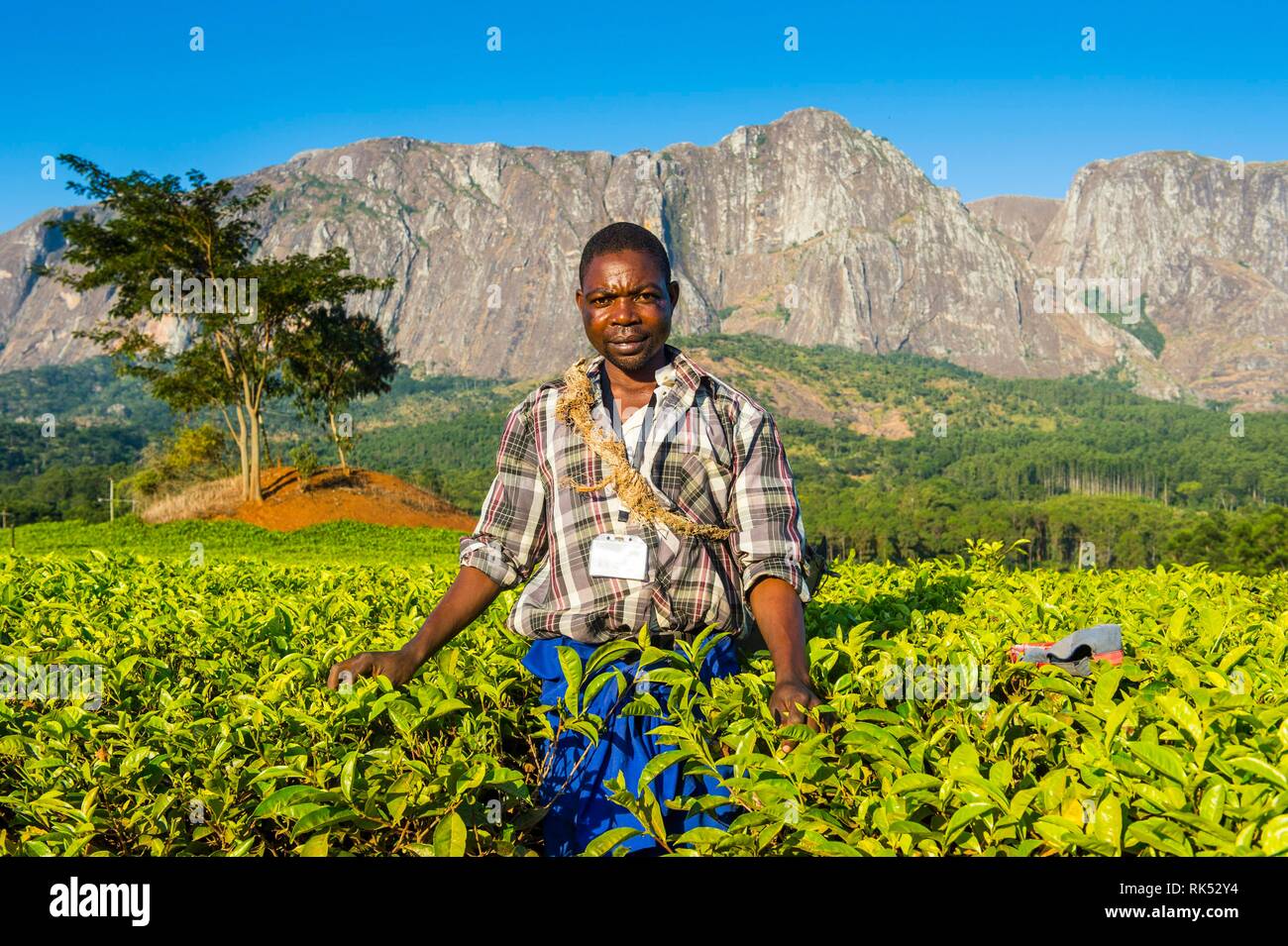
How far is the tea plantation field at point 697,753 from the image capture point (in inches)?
59.7

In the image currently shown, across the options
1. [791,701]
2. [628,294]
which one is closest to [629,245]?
[628,294]

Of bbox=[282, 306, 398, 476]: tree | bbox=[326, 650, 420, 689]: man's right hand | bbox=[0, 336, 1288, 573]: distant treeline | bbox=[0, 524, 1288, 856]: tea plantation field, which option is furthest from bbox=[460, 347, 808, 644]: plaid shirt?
bbox=[282, 306, 398, 476]: tree

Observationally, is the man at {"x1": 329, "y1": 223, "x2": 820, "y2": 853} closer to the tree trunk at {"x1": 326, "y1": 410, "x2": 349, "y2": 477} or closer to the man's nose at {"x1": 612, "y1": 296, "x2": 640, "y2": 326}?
the man's nose at {"x1": 612, "y1": 296, "x2": 640, "y2": 326}

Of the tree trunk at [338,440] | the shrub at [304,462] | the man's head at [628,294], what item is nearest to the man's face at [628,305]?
the man's head at [628,294]

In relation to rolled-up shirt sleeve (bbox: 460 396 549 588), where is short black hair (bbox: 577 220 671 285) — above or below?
above

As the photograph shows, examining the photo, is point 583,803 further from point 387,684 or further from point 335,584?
point 335,584

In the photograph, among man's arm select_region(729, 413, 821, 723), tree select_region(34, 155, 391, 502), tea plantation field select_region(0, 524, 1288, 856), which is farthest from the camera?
tree select_region(34, 155, 391, 502)

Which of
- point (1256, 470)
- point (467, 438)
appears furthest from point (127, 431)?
point (1256, 470)

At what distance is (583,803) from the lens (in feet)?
6.40

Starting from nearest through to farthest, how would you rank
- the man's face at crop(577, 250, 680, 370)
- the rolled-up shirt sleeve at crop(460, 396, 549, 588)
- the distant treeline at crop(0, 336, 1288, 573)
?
the man's face at crop(577, 250, 680, 370)
the rolled-up shirt sleeve at crop(460, 396, 549, 588)
the distant treeline at crop(0, 336, 1288, 573)

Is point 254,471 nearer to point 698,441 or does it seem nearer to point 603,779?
point 698,441

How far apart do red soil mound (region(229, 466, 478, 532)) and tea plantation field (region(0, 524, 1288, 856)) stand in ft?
63.0

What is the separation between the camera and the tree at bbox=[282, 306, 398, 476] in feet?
82.1
